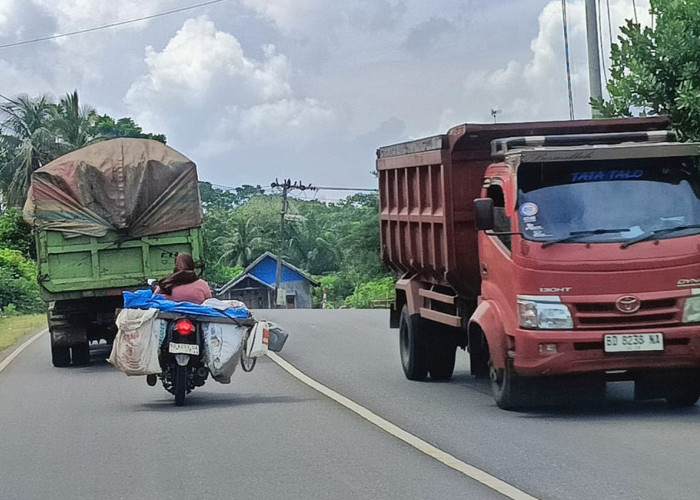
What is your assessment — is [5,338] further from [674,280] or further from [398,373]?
[674,280]

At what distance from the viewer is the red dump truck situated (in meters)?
10.7

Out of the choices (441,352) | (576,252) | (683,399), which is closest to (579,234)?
(576,252)

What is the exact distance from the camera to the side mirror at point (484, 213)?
11.3 meters

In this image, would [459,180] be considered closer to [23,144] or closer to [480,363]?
[480,363]

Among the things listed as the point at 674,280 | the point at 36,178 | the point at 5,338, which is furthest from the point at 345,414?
the point at 5,338

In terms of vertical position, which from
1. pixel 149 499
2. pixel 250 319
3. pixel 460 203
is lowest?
pixel 149 499

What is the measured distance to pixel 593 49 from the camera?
19.7m

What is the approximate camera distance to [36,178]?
741 inches

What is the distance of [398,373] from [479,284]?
3.40 metres

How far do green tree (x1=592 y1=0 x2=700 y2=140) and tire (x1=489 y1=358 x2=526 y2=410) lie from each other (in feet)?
12.2

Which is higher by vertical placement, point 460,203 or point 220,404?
point 460,203

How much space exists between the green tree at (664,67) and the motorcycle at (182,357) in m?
5.73

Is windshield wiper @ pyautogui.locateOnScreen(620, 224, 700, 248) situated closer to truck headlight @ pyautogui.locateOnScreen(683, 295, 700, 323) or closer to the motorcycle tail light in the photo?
truck headlight @ pyautogui.locateOnScreen(683, 295, 700, 323)

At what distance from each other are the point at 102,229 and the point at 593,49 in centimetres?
831
